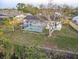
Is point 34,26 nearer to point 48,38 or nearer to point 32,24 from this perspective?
point 32,24

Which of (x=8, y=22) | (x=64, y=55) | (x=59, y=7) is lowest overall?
(x=64, y=55)

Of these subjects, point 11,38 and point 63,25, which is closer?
point 63,25

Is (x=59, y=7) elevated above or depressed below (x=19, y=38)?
above

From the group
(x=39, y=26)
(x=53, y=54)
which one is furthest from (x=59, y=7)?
(x=53, y=54)

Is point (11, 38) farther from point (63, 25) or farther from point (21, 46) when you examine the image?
point (63, 25)

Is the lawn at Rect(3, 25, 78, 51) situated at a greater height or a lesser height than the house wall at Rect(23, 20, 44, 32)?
lesser
